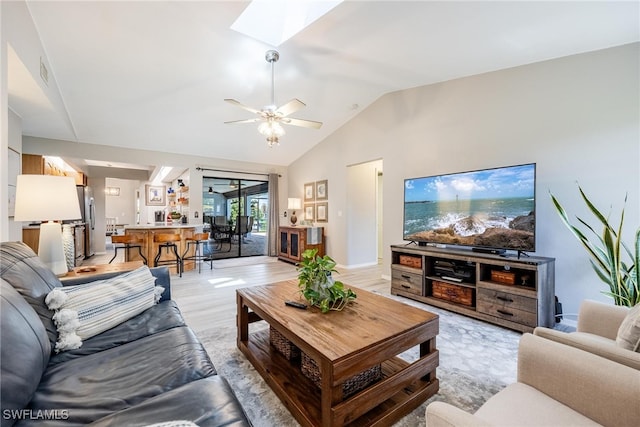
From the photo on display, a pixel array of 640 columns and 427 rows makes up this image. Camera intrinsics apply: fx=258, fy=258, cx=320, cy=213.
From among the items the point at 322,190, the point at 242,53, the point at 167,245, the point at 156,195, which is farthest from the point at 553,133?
the point at 156,195

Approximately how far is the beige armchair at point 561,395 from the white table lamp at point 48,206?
269cm

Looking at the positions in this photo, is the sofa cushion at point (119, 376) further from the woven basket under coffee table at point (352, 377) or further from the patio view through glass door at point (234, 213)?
the patio view through glass door at point (234, 213)

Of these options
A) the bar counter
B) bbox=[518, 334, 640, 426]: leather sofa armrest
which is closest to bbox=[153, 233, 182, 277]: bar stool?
the bar counter

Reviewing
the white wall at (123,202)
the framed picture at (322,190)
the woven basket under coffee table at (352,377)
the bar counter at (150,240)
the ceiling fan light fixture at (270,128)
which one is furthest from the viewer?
the white wall at (123,202)

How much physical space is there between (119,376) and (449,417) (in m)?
1.34

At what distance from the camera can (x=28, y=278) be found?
1.29 meters

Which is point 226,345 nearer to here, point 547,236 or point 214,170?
point 547,236

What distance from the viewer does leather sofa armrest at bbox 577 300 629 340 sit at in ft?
4.91

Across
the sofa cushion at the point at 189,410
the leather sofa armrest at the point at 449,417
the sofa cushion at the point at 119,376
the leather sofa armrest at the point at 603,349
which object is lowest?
the sofa cushion at the point at 119,376

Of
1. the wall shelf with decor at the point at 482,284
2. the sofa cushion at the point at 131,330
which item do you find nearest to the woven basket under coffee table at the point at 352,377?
the sofa cushion at the point at 131,330

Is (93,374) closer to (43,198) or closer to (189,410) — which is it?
(189,410)

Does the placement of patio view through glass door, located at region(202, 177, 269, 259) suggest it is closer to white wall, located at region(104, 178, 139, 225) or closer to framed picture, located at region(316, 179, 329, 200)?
framed picture, located at region(316, 179, 329, 200)

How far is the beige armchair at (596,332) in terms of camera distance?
1.05 meters

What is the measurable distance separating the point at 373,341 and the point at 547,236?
2655 millimetres
